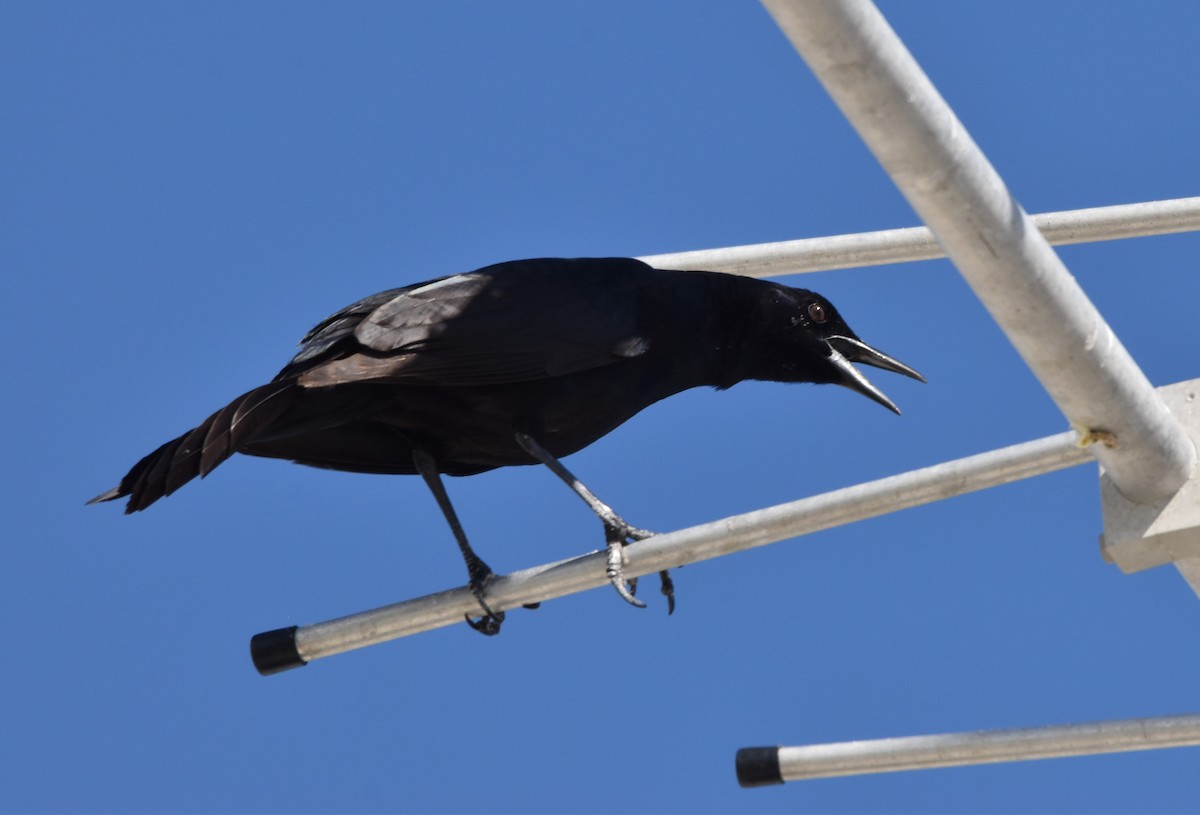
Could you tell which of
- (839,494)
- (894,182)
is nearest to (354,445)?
(839,494)

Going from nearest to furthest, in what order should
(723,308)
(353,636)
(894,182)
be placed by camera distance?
(894,182), (353,636), (723,308)

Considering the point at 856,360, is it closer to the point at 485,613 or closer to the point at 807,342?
the point at 807,342

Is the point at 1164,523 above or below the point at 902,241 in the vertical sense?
below

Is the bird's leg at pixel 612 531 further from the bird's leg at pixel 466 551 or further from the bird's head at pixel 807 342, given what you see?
the bird's head at pixel 807 342

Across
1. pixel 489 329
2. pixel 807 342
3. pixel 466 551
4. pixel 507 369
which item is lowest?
pixel 466 551

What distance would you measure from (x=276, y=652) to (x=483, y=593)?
70cm

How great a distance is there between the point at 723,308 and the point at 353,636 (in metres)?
2.77

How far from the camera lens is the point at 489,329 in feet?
22.1

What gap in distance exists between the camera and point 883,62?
3514 millimetres

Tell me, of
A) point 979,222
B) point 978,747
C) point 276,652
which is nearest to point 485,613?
point 276,652

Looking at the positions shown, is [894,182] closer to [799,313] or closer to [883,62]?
[883,62]

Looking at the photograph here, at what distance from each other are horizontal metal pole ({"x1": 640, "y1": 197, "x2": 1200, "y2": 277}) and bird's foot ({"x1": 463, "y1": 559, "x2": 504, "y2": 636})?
4.37ft

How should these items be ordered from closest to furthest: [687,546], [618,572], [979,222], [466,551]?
[979,222], [687,546], [618,572], [466,551]

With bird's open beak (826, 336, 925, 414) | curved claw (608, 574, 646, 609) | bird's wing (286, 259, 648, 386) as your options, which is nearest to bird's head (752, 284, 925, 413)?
bird's open beak (826, 336, 925, 414)
